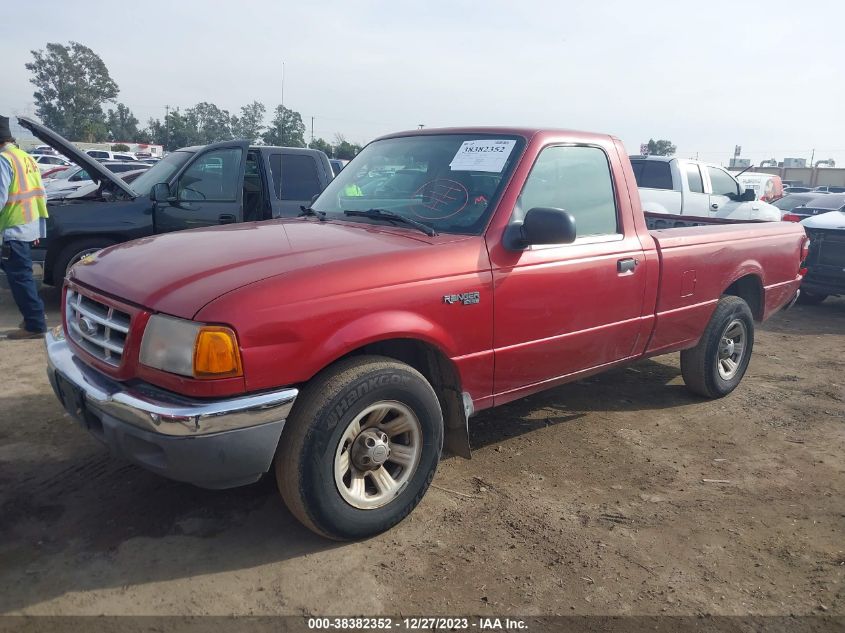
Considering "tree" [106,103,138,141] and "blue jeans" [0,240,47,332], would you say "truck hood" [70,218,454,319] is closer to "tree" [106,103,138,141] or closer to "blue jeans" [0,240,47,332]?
"blue jeans" [0,240,47,332]

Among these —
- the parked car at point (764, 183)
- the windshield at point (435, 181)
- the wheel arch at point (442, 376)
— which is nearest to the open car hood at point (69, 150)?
the windshield at point (435, 181)

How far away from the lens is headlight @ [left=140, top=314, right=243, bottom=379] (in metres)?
2.46

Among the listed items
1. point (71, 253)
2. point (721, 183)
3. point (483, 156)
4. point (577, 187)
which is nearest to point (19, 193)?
point (71, 253)

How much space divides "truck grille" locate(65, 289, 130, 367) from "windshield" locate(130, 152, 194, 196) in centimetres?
462

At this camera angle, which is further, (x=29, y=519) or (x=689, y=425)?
(x=689, y=425)

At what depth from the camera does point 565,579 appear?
2.80 metres

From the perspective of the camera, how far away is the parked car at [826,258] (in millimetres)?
8445

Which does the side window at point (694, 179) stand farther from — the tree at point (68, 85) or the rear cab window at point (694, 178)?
the tree at point (68, 85)

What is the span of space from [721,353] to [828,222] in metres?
5.05

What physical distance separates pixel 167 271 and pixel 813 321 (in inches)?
324

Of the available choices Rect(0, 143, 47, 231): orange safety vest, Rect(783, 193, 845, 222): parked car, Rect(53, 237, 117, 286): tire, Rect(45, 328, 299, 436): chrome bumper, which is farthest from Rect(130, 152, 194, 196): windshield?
Rect(783, 193, 845, 222): parked car

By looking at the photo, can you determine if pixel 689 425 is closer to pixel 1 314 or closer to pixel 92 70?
pixel 1 314

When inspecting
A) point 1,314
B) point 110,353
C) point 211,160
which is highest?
point 211,160

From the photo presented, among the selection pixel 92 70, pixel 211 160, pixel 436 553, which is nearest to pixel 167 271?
pixel 436 553
